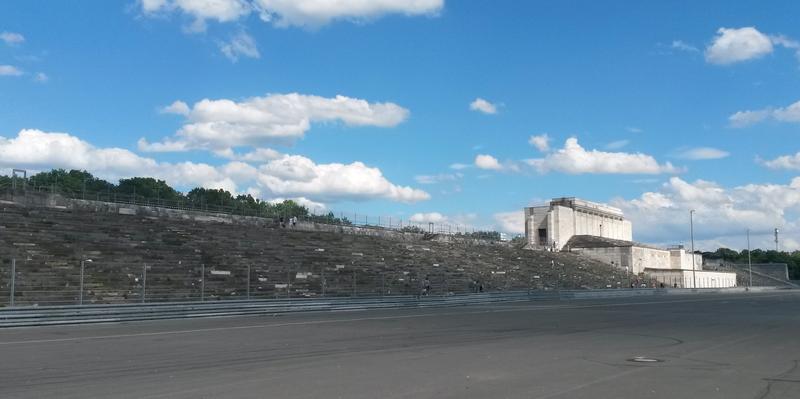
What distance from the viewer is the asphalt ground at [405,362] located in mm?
9930

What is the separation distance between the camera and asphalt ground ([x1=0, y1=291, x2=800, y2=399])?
9.93 metres

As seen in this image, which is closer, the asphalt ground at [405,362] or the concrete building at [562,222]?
the asphalt ground at [405,362]

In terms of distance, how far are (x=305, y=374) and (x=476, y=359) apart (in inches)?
151

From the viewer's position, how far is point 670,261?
332 feet

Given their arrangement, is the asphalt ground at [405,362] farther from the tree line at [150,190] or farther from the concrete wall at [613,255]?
the concrete wall at [613,255]

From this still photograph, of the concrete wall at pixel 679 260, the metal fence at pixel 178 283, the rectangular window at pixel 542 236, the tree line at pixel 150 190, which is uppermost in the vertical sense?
the tree line at pixel 150 190

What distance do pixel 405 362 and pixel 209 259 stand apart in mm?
30233

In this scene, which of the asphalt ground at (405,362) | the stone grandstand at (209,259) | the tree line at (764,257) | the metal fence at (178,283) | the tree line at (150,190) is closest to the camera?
the asphalt ground at (405,362)

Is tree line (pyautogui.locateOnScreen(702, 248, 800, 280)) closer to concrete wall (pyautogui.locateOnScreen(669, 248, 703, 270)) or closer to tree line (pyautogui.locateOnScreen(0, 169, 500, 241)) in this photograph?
concrete wall (pyautogui.locateOnScreen(669, 248, 703, 270))

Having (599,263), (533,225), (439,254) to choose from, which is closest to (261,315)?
(439,254)

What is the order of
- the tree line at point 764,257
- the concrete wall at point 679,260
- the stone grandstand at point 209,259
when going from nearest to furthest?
the stone grandstand at point 209,259 → the concrete wall at point 679,260 → the tree line at point 764,257

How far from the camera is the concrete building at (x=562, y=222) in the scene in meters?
95.0

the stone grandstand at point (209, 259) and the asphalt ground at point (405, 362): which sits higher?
the stone grandstand at point (209, 259)

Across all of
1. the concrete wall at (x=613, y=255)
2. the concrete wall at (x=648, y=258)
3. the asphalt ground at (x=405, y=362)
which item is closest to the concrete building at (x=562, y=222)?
the concrete wall at (x=613, y=255)
